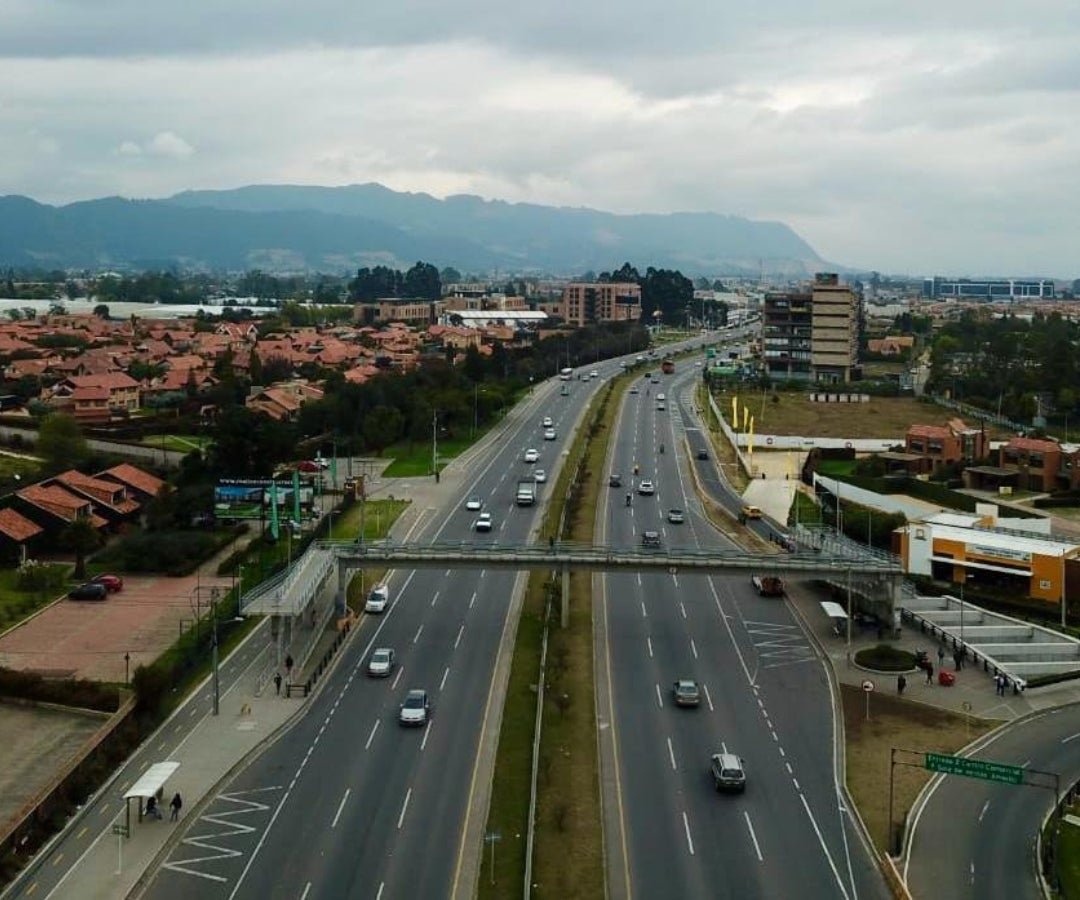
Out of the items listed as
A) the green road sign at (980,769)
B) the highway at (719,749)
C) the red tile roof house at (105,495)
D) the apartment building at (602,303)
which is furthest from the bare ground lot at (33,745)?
the apartment building at (602,303)

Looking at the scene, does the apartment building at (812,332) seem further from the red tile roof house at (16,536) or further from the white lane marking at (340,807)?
the white lane marking at (340,807)

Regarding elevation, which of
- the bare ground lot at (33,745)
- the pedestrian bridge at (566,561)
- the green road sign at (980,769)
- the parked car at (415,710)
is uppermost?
the pedestrian bridge at (566,561)

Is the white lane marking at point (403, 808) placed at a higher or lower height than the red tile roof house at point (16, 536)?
lower

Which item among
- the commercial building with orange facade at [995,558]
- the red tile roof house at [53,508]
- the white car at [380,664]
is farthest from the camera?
the red tile roof house at [53,508]

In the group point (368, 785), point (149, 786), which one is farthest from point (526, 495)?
point (149, 786)

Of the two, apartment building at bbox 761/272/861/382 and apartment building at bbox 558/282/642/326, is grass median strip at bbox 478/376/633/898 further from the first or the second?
apartment building at bbox 558/282/642/326

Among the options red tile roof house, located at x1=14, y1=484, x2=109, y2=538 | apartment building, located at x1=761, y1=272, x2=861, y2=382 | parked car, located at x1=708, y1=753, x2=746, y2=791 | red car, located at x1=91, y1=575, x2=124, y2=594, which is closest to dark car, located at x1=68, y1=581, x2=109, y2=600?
red car, located at x1=91, y1=575, x2=124, y2=594

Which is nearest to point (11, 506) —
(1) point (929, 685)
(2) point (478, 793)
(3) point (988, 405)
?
(2) point (478, 793)
